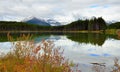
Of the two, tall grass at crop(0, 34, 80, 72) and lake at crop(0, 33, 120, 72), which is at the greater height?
tall grass at crop(0, 34, 80, 72)

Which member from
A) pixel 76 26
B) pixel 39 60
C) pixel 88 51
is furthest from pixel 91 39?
pixel 76 26

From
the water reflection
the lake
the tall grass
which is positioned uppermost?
the tall grass

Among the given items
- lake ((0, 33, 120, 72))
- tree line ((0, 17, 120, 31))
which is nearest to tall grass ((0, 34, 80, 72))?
lake ((0, 33, 120, 72))

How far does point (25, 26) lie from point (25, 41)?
176 meters

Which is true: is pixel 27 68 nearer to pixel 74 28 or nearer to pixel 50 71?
pixel 50 71

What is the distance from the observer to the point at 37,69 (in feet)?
22.3

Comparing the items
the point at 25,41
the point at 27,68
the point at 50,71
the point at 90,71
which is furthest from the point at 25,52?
the point at 90,71

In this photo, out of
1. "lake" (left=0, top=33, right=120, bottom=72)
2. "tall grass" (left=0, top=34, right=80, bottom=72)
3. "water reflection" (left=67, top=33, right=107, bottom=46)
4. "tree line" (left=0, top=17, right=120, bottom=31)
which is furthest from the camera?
"tree line" (left=0, top=17, right=120, bottom=31)

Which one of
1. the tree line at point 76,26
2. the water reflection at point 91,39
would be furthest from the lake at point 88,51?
the tree line at point 76,26

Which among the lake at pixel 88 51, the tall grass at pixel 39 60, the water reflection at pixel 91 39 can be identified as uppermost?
the tall grass at pixel 39 60

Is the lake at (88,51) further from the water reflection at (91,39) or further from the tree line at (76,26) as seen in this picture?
the tree line at (76,26)

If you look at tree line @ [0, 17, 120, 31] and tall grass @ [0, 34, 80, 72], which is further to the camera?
tree line @ [0, 17, 120, 31]

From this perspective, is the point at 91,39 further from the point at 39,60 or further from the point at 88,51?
the point at 39,60

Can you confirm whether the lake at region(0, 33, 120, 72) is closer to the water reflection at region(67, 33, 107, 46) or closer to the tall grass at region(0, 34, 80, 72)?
the tall grass at region(0, 34, 80, 72)
